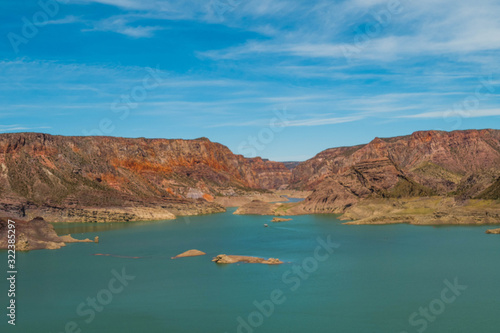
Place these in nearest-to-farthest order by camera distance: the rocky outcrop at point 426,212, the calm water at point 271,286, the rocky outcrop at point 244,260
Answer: the calm water at point 271,286 < the rocky outcrop at point 244,260 < the rocky outcrop at point 426,212

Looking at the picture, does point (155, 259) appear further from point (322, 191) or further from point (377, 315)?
point (322, 191)

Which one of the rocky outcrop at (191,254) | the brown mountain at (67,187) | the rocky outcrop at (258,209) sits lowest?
the rocky outcrop at (191,254)

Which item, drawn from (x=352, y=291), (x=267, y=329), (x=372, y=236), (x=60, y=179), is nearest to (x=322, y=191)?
(x=372, y=236)

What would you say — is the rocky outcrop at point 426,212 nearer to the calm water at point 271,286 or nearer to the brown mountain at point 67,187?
the calm water at point 271,286

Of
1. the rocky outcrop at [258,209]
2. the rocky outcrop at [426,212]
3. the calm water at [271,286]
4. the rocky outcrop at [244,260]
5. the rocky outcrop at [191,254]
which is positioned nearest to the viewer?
the calm water at [271,286]

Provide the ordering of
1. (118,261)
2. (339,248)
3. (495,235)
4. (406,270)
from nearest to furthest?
(406,270) → (118,261) → (339,248) → (495,235)

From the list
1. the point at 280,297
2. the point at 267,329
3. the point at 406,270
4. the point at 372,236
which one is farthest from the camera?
the point at 372,236

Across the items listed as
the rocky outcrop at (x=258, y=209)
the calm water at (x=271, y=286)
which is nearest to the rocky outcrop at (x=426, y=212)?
the calm water at (x=271, y=286)

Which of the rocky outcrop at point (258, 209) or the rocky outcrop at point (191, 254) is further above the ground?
the rocky outcrop at point (258, 209)
